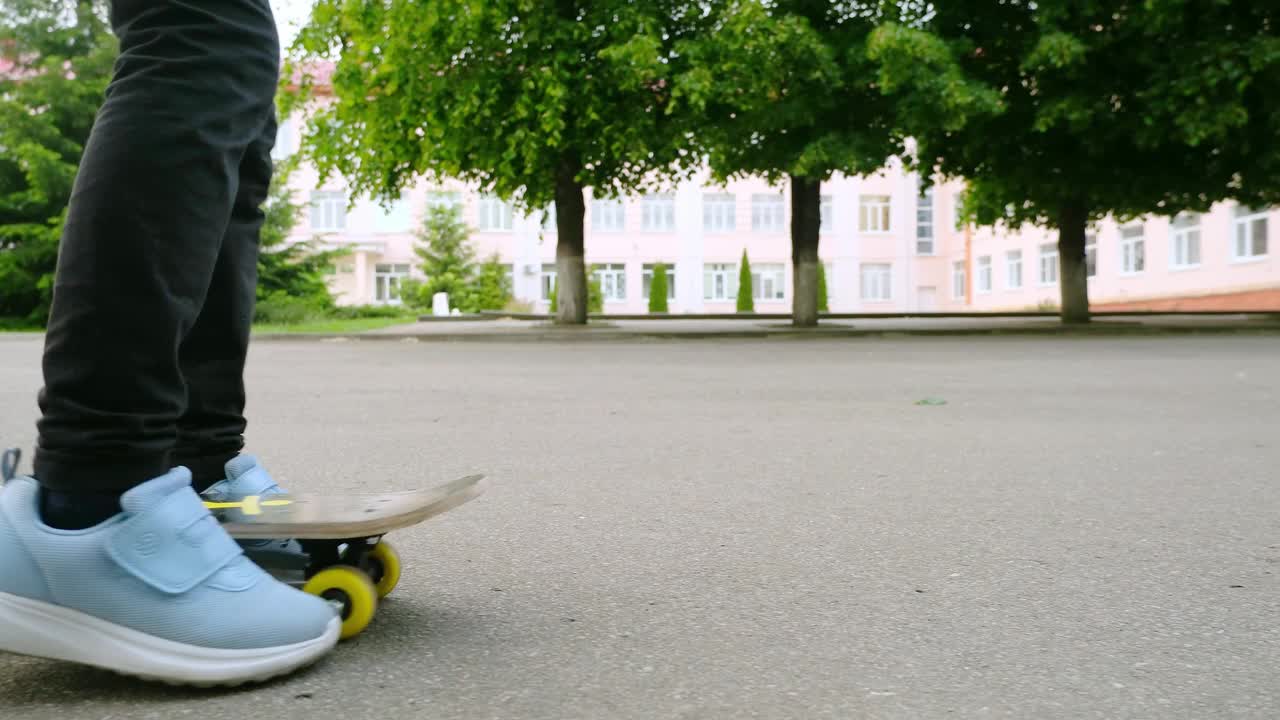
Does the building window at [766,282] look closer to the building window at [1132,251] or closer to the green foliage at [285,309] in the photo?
the building window at [1132,251]

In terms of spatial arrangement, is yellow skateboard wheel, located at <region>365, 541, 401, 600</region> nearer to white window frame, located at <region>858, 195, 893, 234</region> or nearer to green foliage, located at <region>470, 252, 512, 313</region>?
green foliage, located at <region>470, 252, 512, 313</region>

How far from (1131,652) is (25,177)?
30.4 meters

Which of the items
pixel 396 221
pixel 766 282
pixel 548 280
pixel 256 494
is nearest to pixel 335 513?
pixel 256 494

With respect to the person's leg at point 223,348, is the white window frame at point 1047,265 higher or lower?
higher

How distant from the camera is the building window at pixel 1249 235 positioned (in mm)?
29891

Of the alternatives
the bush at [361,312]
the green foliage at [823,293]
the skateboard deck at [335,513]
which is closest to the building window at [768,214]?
the green foliage at [823,293]

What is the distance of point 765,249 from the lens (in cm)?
5056

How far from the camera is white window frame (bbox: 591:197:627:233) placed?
50281 mm

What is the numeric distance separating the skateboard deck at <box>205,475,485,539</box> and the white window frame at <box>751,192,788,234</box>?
49.3m

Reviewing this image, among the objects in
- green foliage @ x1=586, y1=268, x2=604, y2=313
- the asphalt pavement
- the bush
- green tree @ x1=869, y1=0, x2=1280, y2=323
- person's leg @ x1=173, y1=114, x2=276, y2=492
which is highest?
green tree @ x1=869, y1=0, x2=1280, y2=323

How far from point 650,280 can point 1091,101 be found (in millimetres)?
34544

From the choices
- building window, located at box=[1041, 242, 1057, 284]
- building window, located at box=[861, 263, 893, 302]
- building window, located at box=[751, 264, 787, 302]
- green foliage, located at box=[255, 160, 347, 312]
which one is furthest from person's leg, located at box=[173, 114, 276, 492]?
building window, located at box=[861, 263, 893, 302]

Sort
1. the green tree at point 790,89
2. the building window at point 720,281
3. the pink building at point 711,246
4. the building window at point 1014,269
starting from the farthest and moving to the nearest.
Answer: the building window at point 720,281, the pink building at point 711,246, the building window at point 1014,269, the green tree at point 790,89

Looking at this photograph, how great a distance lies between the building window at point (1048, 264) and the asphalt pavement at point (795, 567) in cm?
3917
